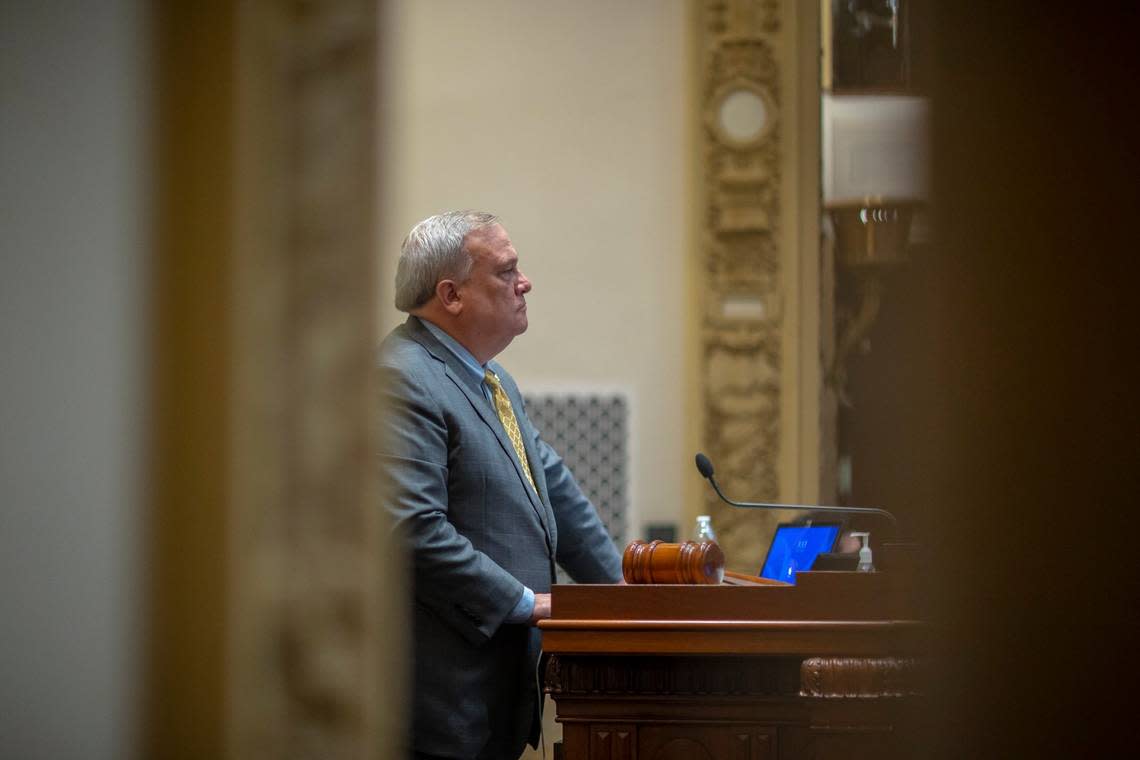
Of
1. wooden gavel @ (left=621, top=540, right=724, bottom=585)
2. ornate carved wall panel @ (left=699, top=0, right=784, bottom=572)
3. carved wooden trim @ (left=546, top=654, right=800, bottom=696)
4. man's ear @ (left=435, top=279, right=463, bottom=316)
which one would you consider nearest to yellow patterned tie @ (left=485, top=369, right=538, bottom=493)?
man's ear @ (left=435, top=279, right=463, bottom=316)

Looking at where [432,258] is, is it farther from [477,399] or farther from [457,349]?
[477,399]

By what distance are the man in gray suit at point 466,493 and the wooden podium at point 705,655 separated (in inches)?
10.3

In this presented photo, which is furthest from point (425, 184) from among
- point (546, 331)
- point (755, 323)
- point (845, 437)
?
point (845, 437)

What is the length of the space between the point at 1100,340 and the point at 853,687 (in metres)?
1.42

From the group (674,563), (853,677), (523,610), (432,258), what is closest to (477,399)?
(432,258)

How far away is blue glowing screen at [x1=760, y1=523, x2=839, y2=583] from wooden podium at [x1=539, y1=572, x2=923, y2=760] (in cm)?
29

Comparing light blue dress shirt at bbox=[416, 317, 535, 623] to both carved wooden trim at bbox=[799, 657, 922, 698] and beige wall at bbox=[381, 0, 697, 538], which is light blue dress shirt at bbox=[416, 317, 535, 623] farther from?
beige wall at bbox=[381, 0, 697, 538]

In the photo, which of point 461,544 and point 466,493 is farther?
point 466,493

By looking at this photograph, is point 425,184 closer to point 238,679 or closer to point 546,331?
point 546,331

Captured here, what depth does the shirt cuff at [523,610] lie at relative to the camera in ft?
10.4

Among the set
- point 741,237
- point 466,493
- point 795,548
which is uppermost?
point 741,237

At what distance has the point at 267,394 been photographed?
1.26 meters

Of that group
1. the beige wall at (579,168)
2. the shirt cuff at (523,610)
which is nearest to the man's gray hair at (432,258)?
the shirt cuff at (523,610)

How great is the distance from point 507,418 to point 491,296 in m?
0.30
